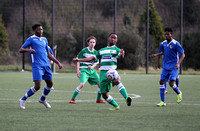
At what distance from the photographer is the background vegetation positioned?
41.2m

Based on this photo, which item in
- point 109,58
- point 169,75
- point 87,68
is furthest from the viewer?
point 87,68

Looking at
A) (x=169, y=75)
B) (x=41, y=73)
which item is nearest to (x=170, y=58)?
(x=169, y=75)

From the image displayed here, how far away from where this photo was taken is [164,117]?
8188 mm

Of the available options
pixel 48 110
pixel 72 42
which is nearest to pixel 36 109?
pixel 48 110

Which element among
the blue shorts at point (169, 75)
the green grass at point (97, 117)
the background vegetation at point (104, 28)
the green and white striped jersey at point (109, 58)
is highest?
the background vegetation at point (104, 28)

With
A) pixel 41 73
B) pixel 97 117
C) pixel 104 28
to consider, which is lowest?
pixel 97 117

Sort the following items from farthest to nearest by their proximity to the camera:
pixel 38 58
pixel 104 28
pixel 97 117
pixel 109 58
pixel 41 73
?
1. pixel 104 28
2. pixel 38 58
3. pixel 41 73
4. pixel 109 58
5. pixel 97 117

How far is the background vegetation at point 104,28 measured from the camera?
41.2 metres

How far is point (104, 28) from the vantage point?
45.9 metres

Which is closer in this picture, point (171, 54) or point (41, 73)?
point (41, 73)

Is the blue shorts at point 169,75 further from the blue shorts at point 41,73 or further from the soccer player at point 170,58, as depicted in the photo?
the blue shorts at point 41,73

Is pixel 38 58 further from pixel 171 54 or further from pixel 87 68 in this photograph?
pixel 171 54

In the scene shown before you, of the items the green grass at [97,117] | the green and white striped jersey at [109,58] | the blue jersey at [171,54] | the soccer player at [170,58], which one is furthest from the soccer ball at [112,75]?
the blue jersey at [171,54]

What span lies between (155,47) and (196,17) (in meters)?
13.6
